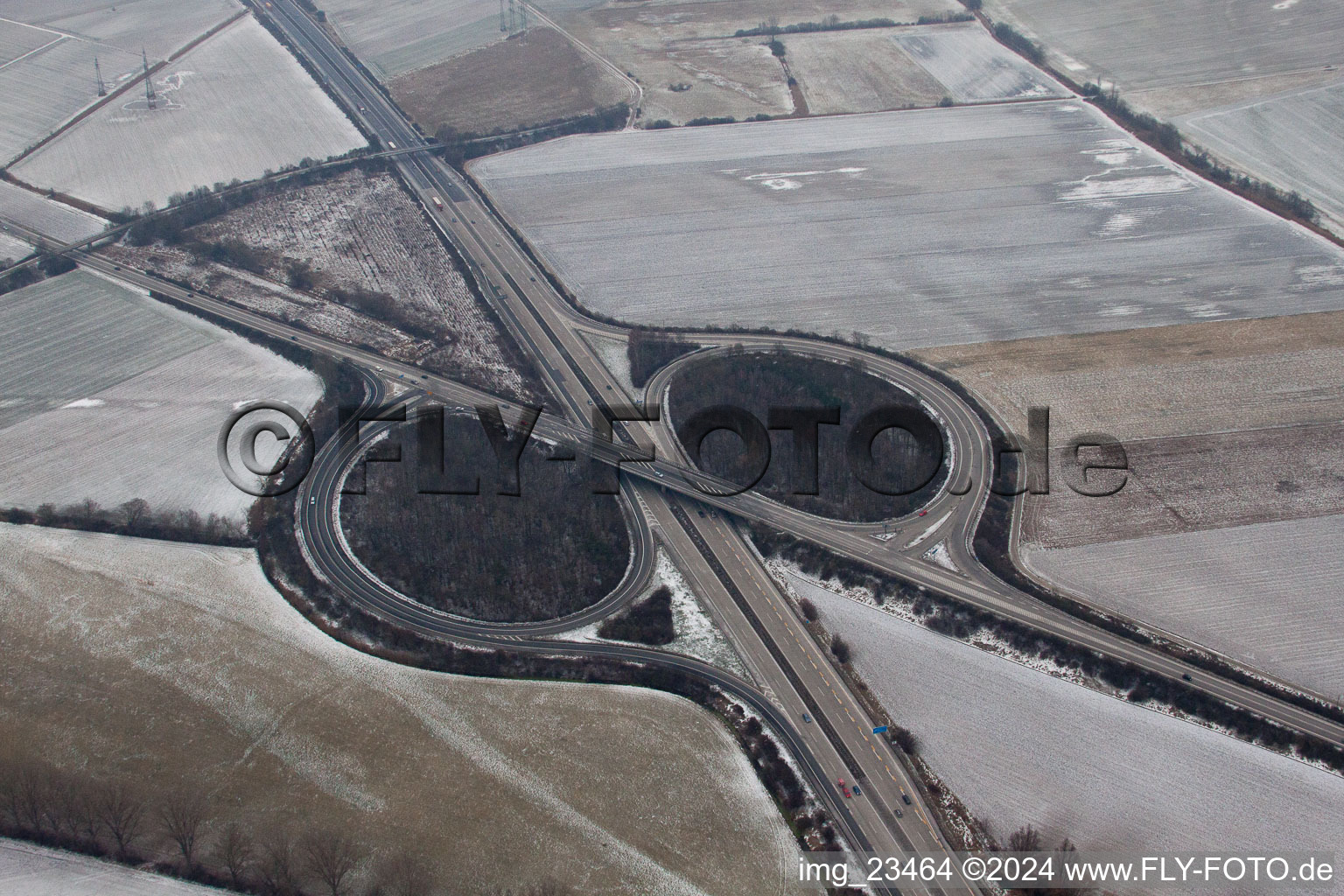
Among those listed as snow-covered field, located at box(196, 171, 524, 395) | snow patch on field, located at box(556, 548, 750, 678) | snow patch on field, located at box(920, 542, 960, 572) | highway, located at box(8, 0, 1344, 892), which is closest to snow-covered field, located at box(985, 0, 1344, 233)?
highway, located at box(8, 0, 1344, 892)

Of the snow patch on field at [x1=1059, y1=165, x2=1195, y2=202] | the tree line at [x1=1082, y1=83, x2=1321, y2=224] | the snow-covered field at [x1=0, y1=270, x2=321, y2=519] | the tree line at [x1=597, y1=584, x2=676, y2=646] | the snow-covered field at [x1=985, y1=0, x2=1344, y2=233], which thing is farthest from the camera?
the snow-covered field at [x1=985, y1=0, x2=1344, y2=233]

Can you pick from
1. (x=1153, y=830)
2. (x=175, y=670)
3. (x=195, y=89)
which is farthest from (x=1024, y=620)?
(x=195, y=89)

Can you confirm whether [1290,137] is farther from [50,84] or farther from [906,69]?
[50,84]

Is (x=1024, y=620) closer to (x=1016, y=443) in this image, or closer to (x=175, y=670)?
(x=1016, y=443)

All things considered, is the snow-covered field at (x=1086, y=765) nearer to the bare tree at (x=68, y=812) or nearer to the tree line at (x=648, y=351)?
the tree line at (x=648, y=351)

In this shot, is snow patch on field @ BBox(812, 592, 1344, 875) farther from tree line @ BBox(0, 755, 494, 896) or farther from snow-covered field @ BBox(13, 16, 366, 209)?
snow-covered field @ BBox(13, 16, 366, 209)

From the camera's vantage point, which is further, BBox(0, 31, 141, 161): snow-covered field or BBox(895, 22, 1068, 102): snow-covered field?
BBox(895, 22, 1068, 102): snow-covered field
